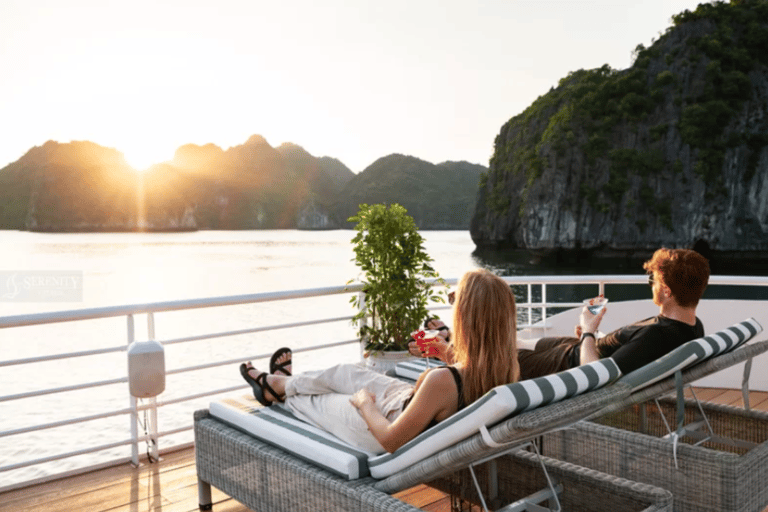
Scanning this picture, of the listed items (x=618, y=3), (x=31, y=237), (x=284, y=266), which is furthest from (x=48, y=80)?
(x=31, y=237)

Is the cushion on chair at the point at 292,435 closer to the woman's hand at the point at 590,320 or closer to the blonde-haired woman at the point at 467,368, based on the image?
the blonde-haired woman at the point at 467,368

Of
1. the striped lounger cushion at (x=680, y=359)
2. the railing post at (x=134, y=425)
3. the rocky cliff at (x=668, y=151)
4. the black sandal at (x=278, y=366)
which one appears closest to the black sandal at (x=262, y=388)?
the black sandal at (x=278, y=366)

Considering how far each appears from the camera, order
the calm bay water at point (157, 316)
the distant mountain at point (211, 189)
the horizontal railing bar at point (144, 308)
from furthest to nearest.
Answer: the distant mountain at point (211, 189), the calm bay water at point (157, 316), the horizontal railing bar at point (144, 308)

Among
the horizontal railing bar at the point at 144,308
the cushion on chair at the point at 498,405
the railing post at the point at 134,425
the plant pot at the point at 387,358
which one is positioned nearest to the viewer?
the cushion on chair at the point at 498,405

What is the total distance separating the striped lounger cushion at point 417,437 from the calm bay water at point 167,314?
13.1 ft

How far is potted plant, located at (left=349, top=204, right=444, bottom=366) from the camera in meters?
4.06

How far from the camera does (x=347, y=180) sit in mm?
64312

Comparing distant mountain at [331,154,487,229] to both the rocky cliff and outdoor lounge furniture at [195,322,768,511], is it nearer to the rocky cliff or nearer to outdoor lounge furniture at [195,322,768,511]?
the rocky cliff

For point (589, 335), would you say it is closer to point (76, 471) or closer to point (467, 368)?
point (467, 368)

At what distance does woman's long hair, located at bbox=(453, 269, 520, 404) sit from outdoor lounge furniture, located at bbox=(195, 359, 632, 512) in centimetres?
18

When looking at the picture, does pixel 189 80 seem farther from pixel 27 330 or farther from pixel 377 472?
pixel 377 472

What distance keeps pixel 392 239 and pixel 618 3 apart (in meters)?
16.9

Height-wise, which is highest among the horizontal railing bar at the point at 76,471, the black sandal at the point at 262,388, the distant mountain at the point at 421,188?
the distant mountain at the point at 421,188

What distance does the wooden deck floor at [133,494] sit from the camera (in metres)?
2.72
